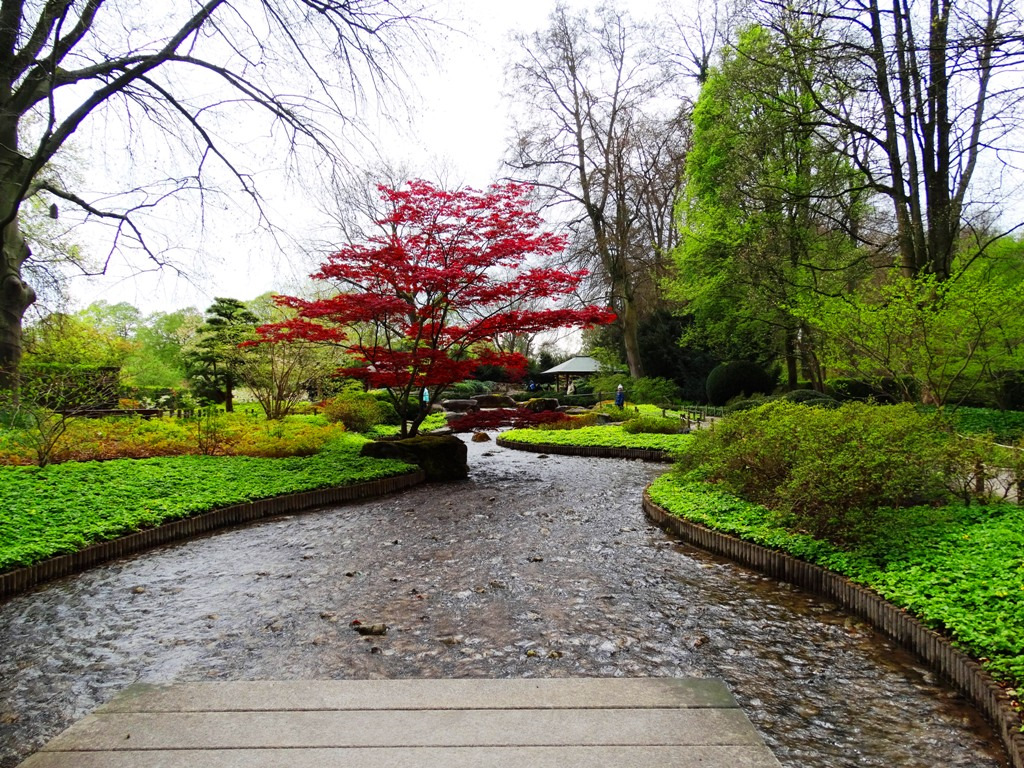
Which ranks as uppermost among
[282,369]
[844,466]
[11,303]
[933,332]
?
[11,303]

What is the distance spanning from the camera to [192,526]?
5.82 metres

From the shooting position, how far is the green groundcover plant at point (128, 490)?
15.9ft

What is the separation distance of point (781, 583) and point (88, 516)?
5921 mm

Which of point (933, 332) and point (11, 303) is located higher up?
point (11, 303)

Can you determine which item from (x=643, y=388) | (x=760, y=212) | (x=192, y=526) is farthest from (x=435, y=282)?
(x=643, y=388)

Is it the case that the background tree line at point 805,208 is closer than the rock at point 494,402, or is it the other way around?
the background tree line at point 805,208

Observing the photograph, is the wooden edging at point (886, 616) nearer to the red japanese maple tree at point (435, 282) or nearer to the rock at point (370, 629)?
the rock at point (370, 629)

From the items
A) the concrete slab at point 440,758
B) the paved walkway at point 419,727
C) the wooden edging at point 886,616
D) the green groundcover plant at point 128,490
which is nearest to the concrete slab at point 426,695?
the paved walkway at point 419,727

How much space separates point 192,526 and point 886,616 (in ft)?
19.1

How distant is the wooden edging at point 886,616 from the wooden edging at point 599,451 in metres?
5.81

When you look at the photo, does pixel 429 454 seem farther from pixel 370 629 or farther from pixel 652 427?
pixel 652 427

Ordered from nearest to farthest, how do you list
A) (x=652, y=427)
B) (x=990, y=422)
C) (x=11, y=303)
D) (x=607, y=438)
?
(x=11, y=303), (x=990, y=422), (x=607, y=438), (x=652, y=427)

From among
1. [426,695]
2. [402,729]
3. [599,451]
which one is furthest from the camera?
[599,451]

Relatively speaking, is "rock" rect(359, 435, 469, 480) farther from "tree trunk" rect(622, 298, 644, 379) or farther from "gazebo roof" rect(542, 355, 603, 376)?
"gazebo roof" rect(542, 355, 603, 376)
